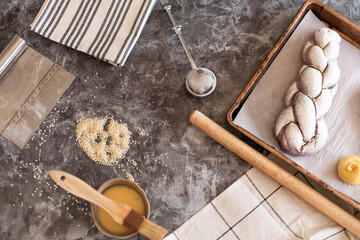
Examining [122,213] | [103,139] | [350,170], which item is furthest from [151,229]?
[350,170]

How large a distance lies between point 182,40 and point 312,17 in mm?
363

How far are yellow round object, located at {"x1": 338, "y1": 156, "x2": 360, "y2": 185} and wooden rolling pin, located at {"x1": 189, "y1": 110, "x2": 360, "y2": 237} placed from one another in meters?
0.07

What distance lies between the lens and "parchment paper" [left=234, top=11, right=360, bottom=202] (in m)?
0.91

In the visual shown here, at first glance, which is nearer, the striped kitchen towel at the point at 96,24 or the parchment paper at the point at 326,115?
the parchment paper at the point at 326,115

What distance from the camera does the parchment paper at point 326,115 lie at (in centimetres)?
91

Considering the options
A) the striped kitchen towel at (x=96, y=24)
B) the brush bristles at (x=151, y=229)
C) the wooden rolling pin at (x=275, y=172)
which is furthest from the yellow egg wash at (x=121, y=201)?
the striped kitchen towel at (x=96, y=24)

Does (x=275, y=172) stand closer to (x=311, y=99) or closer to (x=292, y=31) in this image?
(x=311, y=99)

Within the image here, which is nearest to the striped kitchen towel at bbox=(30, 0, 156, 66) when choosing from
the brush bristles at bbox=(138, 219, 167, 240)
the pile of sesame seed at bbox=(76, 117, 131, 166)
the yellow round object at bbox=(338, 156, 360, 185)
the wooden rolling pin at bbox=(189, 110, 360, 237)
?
the pile of sesame seed at bbox=(76, 117, 131, 166)

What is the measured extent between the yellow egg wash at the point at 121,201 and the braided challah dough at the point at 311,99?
1.29 feet

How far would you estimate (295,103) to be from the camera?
0.90 metres

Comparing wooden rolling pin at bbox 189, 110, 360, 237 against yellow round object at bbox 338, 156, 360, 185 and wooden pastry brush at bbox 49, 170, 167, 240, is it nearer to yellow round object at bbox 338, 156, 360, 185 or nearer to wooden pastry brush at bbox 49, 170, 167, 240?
yellow round object at bbox 338, 156, 360, 185

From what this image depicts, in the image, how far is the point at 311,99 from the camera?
90cm

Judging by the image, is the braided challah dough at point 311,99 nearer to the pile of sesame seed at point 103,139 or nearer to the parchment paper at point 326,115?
the parchment paper at point 326,115

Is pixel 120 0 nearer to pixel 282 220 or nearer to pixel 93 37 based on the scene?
pixel 93 37
